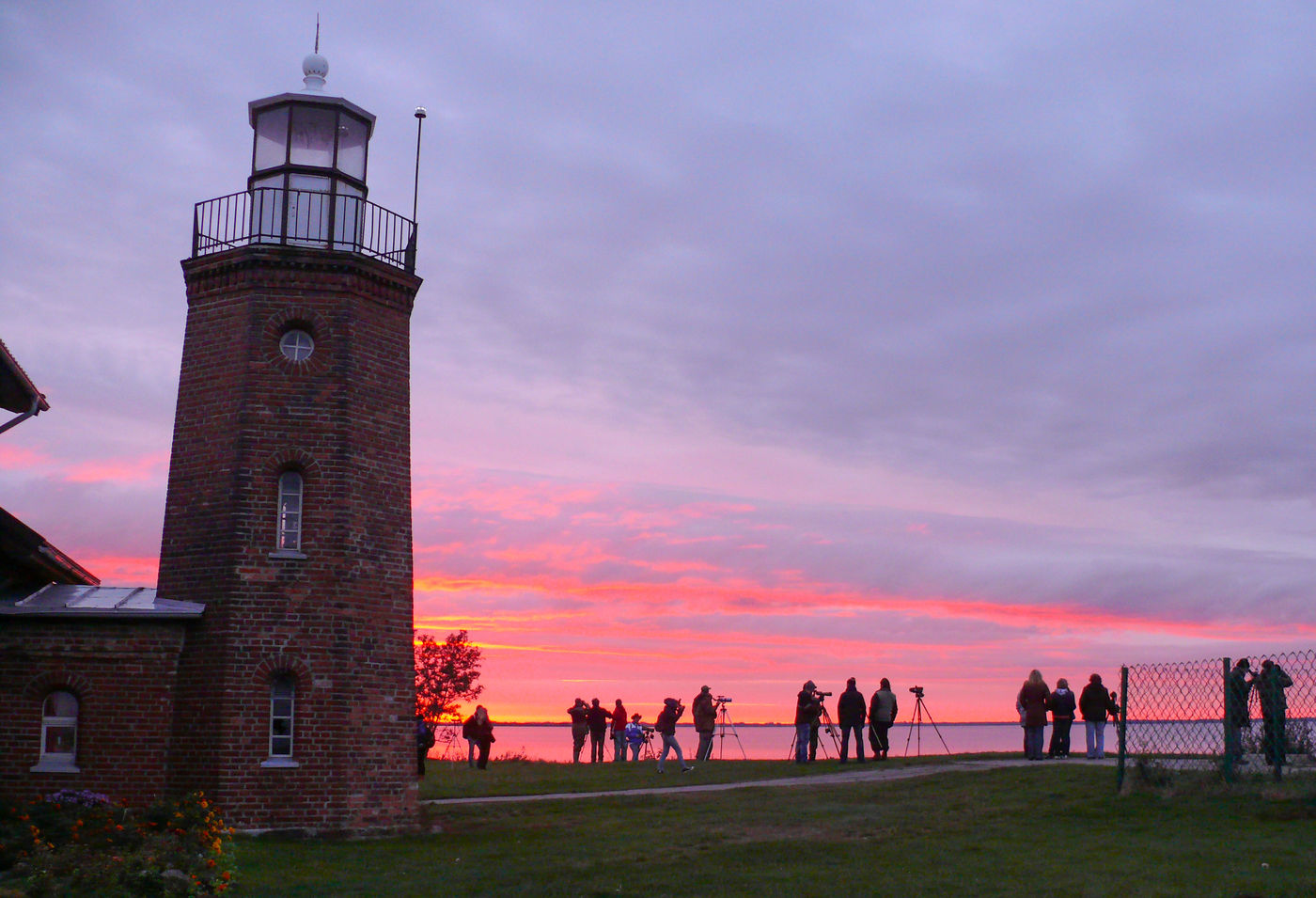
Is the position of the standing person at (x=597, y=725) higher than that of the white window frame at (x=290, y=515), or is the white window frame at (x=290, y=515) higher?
the white window frame at (x=290, y=515)

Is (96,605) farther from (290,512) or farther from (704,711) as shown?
(704,711)

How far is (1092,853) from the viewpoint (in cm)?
1398

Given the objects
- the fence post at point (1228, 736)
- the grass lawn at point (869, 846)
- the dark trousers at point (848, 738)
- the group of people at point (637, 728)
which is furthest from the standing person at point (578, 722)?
the fence post at point (1228, 736)

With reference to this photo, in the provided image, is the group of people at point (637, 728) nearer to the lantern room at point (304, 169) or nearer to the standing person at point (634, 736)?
the standing person at point (634, 736)

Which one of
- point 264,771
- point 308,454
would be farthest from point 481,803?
point 308,454

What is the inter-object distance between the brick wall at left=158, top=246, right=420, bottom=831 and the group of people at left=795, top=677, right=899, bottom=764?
8.78 m

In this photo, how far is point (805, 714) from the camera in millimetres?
25719

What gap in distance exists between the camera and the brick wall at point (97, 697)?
18766mm

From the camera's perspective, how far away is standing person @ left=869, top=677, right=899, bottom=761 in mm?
25375

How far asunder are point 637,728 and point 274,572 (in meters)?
18.1

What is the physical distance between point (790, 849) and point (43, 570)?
40.7 ft

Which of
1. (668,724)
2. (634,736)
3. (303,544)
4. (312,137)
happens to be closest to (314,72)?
(312,137)

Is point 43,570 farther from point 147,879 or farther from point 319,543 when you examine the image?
point 147,879

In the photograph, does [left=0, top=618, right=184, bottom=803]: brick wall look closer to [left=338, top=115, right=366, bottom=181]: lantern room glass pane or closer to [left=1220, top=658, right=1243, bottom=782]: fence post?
[left=338, top=115, right=366, bottom=181]: lantern room glass pane
